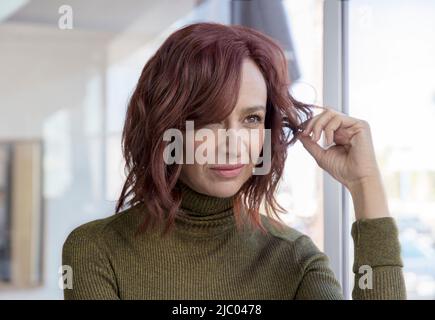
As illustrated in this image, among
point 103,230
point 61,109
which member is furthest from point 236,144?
point 61,109

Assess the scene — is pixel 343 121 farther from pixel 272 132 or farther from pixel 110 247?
pixel 110 247

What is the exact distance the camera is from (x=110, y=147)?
258cm

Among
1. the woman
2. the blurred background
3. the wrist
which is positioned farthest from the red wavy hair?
the blurred background

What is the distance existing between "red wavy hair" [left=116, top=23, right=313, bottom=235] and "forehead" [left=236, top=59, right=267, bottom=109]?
1 cm

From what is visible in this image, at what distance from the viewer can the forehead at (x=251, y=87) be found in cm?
89

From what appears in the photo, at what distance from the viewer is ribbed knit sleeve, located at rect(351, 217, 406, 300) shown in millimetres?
843

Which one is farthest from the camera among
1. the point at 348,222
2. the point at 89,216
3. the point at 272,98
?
the point at 89,216

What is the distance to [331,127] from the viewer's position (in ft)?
3.06

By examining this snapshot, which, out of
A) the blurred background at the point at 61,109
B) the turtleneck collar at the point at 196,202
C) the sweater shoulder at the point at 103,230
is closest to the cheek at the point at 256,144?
the turtleneck collar at the point at 196,202

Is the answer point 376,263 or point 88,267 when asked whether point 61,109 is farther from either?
point 376,263

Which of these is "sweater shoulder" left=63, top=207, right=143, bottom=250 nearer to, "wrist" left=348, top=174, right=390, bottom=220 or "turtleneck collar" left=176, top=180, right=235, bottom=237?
"turtleneck collar" left=176, top=180, right=235, bottom=237
